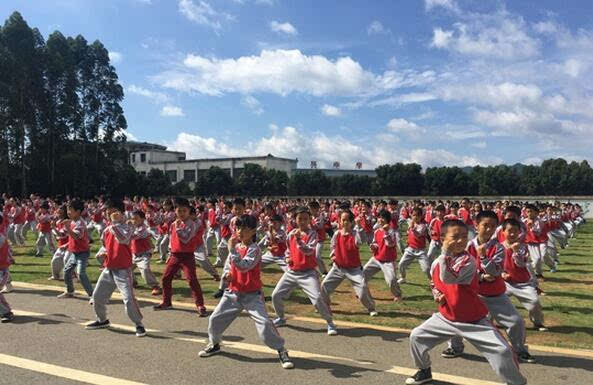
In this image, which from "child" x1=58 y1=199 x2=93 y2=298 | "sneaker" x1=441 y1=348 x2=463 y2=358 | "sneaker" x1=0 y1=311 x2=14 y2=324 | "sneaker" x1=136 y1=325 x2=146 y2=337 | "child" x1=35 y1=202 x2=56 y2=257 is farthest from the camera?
"child" x1=35 y1=202 x2=56 y2=257

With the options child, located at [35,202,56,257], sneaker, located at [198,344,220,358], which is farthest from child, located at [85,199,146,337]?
child, located at [35,202,56,257]

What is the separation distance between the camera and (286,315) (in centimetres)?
774

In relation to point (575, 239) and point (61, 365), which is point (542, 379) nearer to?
point (61, 365)

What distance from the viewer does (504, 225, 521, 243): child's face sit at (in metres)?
6.33

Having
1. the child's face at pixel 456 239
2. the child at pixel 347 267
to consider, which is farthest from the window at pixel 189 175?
the child's face at pixel 456 239

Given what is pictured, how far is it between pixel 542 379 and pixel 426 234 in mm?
5800

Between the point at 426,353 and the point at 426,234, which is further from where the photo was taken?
the point at 426,234

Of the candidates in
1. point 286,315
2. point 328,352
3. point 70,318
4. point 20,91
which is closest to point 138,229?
point 70,318

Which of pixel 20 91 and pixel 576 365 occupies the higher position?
pixel 20 91

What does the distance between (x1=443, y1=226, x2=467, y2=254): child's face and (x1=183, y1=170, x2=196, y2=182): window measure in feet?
257

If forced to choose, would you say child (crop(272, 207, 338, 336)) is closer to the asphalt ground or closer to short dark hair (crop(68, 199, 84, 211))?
the asphalt ground

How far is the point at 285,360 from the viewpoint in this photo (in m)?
5.29

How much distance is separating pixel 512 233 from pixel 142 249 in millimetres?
7168

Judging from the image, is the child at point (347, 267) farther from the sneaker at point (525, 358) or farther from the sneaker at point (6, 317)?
the sneaker at point (6, 317)
